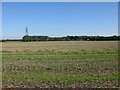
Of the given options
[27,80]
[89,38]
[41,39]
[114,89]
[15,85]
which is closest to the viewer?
[114,89]

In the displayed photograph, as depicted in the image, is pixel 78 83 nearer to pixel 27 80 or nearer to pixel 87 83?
pixel 87 83

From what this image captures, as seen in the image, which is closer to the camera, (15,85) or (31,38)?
(15,85)

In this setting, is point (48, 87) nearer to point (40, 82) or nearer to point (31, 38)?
point (40, 82)

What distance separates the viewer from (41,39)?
6262 centimetres

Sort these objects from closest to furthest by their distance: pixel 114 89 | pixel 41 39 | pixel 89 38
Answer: pixel 114 89
pixel 41 39
pixel 89 38

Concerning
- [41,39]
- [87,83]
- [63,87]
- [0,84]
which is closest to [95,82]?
[87,83]

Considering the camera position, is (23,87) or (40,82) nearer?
(23,87)

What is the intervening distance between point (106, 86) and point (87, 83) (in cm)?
49

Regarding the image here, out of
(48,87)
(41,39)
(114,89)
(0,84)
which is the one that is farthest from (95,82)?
(41,39)

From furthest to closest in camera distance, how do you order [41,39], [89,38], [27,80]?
1. [89,38]
2. [41,39]
3. [27,80]

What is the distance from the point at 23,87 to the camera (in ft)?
14.3

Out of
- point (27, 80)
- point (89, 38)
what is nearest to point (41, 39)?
point (89, 38)

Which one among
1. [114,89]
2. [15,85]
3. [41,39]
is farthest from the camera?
[41,39]

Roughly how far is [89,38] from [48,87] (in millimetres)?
63548
